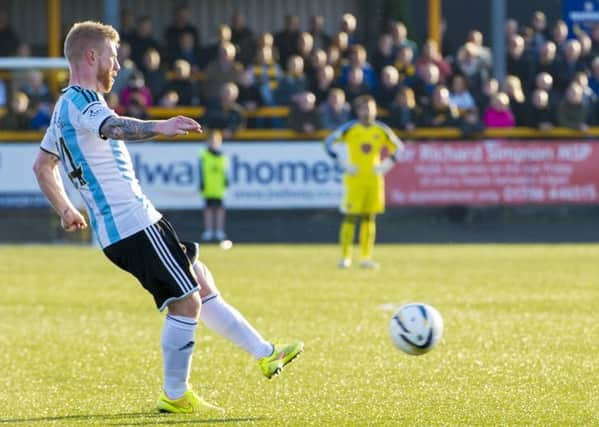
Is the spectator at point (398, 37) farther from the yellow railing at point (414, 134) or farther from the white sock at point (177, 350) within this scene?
the white sock at point (177, 350)

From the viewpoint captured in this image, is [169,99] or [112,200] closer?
[112,200]

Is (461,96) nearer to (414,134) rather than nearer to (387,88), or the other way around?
(414,134)

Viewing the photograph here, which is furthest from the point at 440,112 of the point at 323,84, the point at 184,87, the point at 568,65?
the point at 184,87

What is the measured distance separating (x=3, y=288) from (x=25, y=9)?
13916 mm

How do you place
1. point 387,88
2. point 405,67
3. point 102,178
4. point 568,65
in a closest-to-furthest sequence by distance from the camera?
point 102,178, point 387,88, point 405,67, point 568,65

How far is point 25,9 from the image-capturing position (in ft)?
89.4

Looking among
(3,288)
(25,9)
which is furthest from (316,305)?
(25,9)

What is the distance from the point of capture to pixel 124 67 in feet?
72.2

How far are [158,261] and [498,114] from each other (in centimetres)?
1685

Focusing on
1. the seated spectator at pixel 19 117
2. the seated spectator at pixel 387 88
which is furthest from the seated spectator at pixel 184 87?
the seated spectator at pixel 387 88

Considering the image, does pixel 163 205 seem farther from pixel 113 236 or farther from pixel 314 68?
pixel 113 236

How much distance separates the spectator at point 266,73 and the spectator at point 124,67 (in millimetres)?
1895

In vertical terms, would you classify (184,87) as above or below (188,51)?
below

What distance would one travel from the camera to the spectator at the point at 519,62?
78.5 feet
